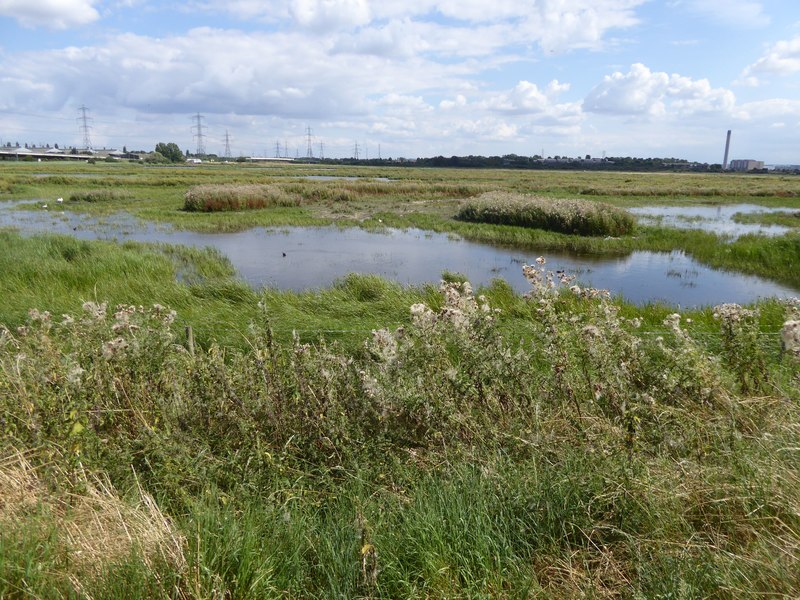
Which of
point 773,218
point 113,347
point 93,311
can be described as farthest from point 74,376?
point 773,218

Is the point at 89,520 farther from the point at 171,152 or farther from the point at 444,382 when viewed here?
the point at 171,152

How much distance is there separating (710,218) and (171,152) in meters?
142

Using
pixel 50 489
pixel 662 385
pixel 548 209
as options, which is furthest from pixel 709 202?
pixel 50 489

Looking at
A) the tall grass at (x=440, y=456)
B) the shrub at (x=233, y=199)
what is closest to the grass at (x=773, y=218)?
the shrub at (x=233, y=199)

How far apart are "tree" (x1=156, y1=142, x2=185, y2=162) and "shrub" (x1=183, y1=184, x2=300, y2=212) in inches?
4716

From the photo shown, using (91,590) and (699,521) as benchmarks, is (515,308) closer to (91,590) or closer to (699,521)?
(699,521)

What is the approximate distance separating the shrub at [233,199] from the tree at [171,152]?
11978 centimetres

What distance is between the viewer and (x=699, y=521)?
9.47 feet

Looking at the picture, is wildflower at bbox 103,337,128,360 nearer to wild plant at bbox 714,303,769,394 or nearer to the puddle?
wild plant at bbox 714,303,769,394

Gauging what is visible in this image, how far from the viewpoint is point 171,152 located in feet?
476

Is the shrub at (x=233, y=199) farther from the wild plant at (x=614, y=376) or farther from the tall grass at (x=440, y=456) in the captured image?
the wild plant at (x=614, y=376)

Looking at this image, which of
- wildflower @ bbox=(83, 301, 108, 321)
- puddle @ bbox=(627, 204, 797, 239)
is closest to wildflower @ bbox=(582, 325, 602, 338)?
wildflower @ bbox=(83, 301, 108, 321)

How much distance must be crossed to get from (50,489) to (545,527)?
2815mm

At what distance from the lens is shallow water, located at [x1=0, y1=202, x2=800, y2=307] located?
15875mm
